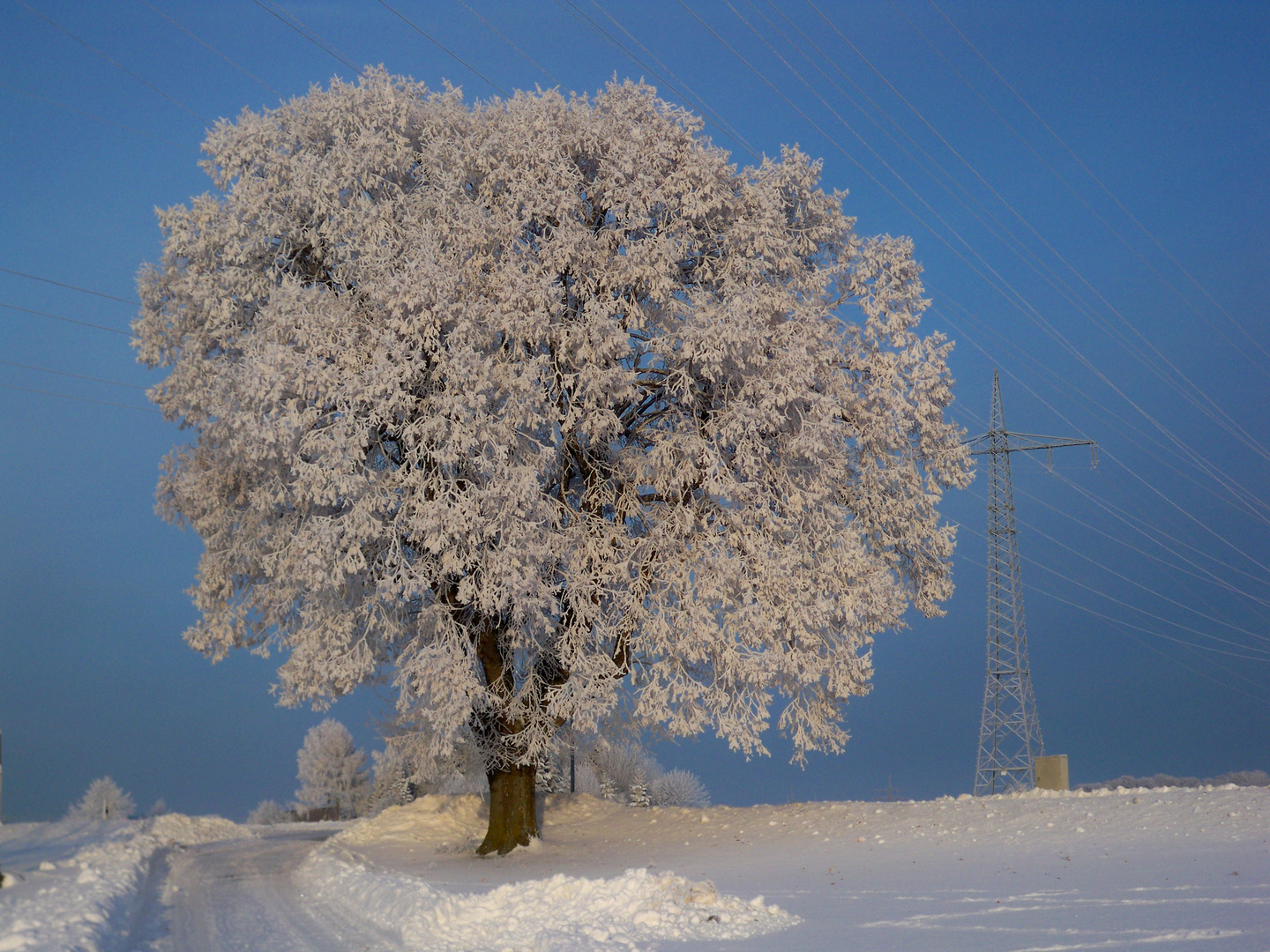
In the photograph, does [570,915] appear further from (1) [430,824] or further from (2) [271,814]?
(2) [271,814]

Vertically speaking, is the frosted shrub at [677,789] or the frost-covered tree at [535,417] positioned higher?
the frost-covered tree at [535,417]

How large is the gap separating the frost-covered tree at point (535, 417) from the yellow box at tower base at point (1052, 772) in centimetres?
615

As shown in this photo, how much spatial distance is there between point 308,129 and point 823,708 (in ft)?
39.9

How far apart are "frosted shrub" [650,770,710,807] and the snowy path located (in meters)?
26.3

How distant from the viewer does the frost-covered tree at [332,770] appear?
167ft

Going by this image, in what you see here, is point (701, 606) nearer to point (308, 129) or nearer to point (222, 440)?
point (222, 440)

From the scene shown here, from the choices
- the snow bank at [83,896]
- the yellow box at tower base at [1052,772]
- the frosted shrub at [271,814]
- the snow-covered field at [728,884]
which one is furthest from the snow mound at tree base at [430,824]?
the frosted shrub at [271,814]

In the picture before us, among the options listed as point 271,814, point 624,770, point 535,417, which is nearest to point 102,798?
point 271,814

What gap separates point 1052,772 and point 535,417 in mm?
Answer: 13246

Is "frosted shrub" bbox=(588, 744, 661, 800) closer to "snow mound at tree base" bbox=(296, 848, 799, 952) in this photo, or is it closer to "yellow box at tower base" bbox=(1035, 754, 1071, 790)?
"yellow box at tower base" bbox=(1035, 754, 1071, 790)

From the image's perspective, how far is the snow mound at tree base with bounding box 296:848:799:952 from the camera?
8.12 m

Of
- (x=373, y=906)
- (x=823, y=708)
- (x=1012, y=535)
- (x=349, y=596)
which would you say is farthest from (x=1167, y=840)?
(x=1012, y=535)

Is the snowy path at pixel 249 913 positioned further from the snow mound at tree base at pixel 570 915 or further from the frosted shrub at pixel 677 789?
the frosted shrub at pixel 677 789

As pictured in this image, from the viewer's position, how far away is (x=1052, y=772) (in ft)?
66.0
